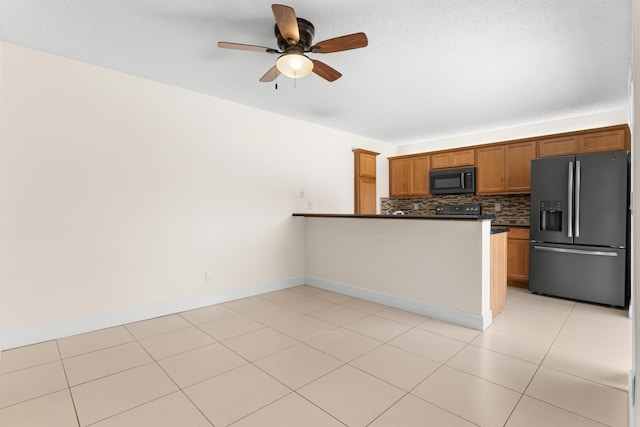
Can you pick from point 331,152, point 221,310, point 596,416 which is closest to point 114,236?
point 221,310

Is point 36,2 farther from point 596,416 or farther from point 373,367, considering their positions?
point 596,416

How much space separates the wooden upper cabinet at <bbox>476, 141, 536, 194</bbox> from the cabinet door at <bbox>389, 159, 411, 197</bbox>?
1.31m

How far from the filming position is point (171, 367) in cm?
216

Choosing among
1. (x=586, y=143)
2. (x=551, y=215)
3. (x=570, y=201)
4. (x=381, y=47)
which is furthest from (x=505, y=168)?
(x=381, y=47)

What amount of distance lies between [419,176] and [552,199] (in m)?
2.35

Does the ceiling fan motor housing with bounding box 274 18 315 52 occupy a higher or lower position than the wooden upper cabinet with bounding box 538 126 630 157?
higher

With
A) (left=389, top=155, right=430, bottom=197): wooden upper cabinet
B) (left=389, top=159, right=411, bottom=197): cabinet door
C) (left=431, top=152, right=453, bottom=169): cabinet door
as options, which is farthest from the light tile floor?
(left=389, top=159, right=411, bottom=197): cabinet door

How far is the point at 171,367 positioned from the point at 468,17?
325cm

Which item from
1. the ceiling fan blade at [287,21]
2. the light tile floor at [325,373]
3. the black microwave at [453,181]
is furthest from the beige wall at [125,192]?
the black microwave at [453,181]

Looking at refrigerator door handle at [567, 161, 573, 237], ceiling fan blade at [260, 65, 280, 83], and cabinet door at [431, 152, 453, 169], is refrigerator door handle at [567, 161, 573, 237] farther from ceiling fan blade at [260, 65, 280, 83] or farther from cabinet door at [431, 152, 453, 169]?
ceiling fan blade at [260, 65, 280, 83]

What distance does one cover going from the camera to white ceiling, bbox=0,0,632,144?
2.08 metres

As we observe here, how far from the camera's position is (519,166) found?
4668 millimetres

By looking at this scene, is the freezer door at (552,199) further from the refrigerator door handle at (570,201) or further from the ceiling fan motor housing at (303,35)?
the ceiling fan motor housing at (303,35)

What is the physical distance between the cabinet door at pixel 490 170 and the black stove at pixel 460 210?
0.34 meters
